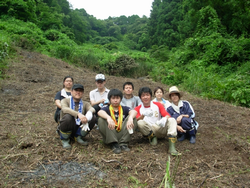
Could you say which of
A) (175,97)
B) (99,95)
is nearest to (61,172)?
(99,95)

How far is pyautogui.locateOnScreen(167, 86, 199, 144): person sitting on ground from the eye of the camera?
307 cm

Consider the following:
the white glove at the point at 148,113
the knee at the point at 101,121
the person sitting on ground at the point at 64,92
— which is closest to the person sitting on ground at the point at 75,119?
the knee at the point at 101,121

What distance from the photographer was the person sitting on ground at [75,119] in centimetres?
275

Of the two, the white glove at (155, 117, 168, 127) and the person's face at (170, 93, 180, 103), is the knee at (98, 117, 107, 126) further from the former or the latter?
the person's face at (170, 93, 180, 103)

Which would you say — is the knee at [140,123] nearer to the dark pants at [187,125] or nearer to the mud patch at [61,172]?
the dark pants at [187,125]

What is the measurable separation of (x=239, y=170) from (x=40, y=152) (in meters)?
2.46

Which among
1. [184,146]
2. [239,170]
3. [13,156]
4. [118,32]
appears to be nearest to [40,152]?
[13,156]

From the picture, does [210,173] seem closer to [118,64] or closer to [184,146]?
[184,146]

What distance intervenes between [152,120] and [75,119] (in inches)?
44.8

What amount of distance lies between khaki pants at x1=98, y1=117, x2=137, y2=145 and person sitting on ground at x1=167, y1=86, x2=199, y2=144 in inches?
28.5

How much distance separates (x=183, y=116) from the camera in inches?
123

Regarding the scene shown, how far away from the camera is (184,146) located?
9.97 feet

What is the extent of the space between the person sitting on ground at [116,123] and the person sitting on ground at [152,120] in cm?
20

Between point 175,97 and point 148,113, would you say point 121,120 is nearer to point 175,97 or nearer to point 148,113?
point 148,113
